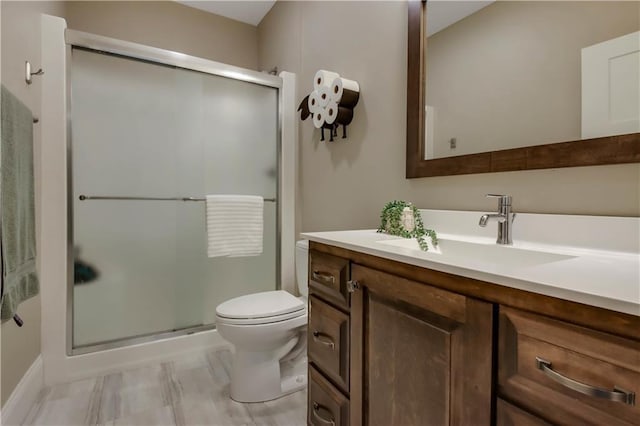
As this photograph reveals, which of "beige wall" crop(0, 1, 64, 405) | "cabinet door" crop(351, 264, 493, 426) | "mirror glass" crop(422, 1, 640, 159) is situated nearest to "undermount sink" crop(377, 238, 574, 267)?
"cabinet door" crop(351, 264, 493, 426)

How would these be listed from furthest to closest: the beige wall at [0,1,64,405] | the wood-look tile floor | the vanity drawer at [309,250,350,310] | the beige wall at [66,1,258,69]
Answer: the beige wall at [66,1,258,69] → the wood-look tile floor → the beige wall at [0,1,64,405] → the vanity drawer at [309,250,350,310]

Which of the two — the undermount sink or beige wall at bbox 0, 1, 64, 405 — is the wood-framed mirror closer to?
the undermount sink

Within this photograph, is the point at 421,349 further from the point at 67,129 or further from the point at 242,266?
the point at 67,129

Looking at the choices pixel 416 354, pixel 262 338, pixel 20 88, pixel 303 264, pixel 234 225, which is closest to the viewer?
pixel 416 354

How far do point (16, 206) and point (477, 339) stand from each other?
1.62m

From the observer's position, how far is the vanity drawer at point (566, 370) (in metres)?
0.47

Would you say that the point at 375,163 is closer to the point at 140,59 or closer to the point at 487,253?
the point at 487,253

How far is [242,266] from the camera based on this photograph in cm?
236

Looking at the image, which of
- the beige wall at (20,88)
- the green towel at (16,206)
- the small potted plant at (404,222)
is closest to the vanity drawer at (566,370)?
the small potted plant at (404,222)

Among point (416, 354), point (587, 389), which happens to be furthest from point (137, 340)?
point (587, 389)

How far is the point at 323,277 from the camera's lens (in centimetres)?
115

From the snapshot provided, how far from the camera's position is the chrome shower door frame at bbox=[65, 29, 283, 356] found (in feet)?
5.84

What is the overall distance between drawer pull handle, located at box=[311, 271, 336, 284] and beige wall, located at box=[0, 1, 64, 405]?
124 cm

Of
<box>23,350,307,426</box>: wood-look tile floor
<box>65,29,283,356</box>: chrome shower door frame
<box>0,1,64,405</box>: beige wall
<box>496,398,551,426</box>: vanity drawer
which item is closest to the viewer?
<box>496,398,551,426</box>: vanity drawer
